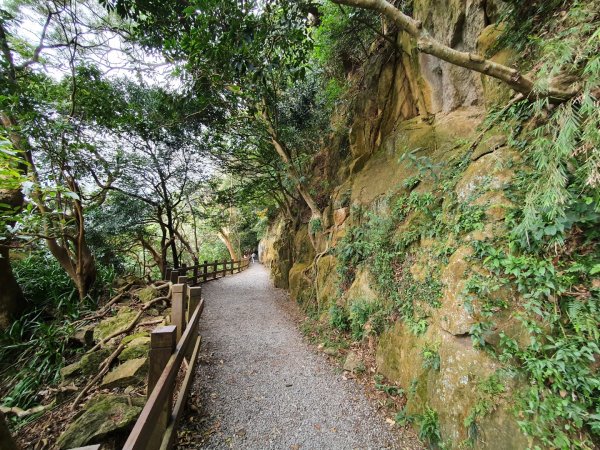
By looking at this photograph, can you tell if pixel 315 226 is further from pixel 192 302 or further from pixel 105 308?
pixel 105 308

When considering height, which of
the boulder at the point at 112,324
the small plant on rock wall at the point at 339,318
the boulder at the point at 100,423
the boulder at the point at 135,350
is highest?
the boulder at the point at 112,324

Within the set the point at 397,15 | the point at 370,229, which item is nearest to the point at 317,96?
the point at 370,229

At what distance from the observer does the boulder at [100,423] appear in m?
2.03

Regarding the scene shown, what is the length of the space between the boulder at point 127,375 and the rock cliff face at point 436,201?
127 inches

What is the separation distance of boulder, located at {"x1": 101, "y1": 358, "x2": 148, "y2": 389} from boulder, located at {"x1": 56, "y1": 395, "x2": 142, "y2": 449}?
584 mm

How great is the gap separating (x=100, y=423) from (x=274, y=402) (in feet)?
6.20

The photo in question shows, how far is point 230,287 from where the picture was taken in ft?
33.3

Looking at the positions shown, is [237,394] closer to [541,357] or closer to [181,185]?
[541,357]

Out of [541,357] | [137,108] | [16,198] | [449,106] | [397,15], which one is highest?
[137,108]

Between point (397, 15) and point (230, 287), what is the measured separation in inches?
393

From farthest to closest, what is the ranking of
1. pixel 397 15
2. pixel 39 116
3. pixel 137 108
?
pixel 137 108 < pixel 39 116 < pixel 397 15

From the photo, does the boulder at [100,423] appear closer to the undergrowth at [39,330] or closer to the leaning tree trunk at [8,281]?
the undergrowth at [39,330]

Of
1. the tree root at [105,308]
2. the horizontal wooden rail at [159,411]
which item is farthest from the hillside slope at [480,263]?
the tree root at [105,308]

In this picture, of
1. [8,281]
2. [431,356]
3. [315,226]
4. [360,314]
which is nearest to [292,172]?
[315,226]
